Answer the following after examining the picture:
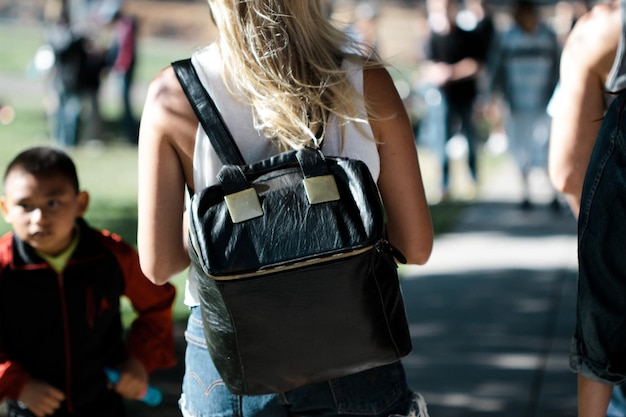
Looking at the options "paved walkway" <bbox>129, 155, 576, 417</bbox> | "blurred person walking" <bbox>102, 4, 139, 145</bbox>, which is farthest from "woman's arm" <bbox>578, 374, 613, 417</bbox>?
"blurred person walking" <bbox>102, 4, 139, 145</bbox>

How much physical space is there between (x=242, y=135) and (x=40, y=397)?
3.85 ft

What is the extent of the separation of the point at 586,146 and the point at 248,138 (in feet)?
3.24

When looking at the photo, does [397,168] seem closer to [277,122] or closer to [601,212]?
[277,122]

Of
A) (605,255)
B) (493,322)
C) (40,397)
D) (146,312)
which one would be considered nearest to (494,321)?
(493,322)

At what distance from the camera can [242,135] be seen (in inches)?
87.1

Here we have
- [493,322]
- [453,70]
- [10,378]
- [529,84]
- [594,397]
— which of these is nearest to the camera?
[594,397]

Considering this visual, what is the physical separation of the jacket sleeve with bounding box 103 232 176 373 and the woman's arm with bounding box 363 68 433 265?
99 cm

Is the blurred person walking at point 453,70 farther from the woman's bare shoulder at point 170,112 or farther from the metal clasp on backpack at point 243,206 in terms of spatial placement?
the metal clasp on backpack at point 243,206

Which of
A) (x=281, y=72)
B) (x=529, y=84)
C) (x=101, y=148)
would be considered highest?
(x=281, y=72)

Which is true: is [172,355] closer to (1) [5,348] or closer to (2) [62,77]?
(1) [5,348]

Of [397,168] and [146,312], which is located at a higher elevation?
[397,168]

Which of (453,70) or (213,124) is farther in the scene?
(453,70)

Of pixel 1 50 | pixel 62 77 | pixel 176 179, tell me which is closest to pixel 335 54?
pixel 176 179

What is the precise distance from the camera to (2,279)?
296 cm
